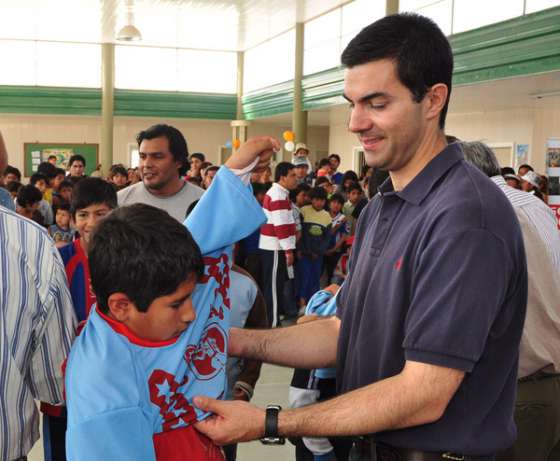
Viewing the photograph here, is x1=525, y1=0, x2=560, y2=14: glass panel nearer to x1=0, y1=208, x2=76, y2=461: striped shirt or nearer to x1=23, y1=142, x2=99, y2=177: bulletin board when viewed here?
x1=0, y1=208, x2=76, y2=461: striped shirt

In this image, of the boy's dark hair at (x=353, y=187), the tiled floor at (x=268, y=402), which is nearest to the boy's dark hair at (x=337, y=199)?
the boy's dark hair at (x=353, y=187)

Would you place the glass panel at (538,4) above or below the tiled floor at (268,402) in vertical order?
above

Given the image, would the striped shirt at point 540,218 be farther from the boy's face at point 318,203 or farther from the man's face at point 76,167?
the man's face at point 76,167

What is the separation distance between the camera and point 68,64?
60.1 feet

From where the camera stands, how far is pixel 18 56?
1802cm

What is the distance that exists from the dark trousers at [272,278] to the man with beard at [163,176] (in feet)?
10.1

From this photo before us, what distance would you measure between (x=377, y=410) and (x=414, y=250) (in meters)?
0.34

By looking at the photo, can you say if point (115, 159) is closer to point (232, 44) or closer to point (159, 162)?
point (232, 44)

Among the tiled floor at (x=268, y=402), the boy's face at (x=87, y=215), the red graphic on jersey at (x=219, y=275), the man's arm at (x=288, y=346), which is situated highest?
the boy's face at (x=87, y=215)

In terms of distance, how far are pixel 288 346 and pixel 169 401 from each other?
1.52 ft

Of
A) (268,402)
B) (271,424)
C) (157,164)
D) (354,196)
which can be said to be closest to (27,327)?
(271,424)

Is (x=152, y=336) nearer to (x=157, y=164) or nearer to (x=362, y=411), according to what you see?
(x=362, y=411)

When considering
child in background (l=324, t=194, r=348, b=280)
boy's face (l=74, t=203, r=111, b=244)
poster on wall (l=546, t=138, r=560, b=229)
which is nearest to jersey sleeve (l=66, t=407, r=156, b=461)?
boy's face (l=74, t=203, r=111, b=244)

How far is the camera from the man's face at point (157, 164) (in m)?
3.31
